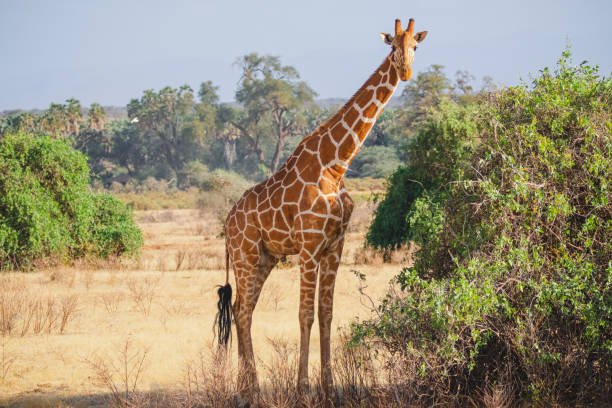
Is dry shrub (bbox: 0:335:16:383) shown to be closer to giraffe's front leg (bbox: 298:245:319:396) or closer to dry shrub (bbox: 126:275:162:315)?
dry shrub (bbox: 126:275:162:315)

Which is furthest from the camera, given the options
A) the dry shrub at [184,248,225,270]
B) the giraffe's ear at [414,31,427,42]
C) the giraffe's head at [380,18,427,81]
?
the dry shrub at [184,248,225,270]

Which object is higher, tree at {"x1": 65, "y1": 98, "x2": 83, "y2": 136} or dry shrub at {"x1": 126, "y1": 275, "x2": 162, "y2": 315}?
tree at {"x1": 65, "y1": 98, "x2": 83, "y2": 136}

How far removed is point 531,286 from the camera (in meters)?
4.68

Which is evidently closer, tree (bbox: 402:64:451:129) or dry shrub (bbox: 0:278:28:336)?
dry shrub (bbox: 0:278:28:336)

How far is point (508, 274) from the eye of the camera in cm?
475

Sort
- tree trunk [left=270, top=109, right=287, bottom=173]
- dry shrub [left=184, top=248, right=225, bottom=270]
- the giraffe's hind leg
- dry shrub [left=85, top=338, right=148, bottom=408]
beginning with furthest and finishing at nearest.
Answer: tree trunk [left=270, top=109, right=287, bottom=173]
dry shrub [left=184, top=248, right=225, bottom=270]
dry shrub [left=85, top=338, right=148, bottom=408]
the giraffe's hind leg

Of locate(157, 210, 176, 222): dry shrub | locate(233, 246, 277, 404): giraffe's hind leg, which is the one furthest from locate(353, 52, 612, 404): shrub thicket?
locate(157, 210, 176, 222): dry shrub

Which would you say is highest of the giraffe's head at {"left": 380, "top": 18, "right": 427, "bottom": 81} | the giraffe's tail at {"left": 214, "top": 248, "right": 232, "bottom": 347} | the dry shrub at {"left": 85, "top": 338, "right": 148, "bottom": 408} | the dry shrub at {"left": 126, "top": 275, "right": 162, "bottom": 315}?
the giraffe's head at {"left": 380, "top": 18, "right": 427, "bottom": 81}

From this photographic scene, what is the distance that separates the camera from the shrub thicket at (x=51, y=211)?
13.3 m

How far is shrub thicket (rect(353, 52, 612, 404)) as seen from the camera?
4586 mm

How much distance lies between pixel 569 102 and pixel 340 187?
2.25m

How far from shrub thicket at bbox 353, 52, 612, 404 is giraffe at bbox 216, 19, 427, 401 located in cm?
56

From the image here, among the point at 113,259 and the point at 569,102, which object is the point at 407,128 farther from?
the point at 569,102

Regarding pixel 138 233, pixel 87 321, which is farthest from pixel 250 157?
pixel 87 321
